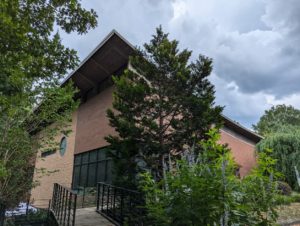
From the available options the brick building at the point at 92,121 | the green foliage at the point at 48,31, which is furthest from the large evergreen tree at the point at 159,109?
the brick building at the point at 92,121

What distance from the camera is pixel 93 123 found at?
13.6 m

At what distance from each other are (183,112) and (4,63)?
5328 mm

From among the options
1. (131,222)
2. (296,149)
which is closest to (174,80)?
(131,222)

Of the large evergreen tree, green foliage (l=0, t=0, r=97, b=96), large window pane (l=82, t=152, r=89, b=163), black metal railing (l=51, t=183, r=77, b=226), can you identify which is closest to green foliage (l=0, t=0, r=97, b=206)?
green foliage (l=0, t=0, r=97, b=96)

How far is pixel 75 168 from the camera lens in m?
14.4

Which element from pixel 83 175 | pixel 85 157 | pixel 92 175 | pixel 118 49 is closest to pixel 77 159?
pixel 85 157

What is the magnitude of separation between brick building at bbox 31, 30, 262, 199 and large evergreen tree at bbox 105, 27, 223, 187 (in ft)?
11.7

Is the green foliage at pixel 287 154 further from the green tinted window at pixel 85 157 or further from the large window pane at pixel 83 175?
the large window pane at pixel 83 175

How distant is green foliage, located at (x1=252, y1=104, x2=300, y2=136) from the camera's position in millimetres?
39844

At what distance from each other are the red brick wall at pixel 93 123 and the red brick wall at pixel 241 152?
10.2 metres

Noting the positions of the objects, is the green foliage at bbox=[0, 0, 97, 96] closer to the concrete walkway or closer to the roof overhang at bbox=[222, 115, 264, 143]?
the concrete walkway

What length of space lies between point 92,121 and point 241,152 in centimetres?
1349

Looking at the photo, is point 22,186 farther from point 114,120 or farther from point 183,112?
point 183,112

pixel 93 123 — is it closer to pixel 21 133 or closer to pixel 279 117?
pixel 21 133
